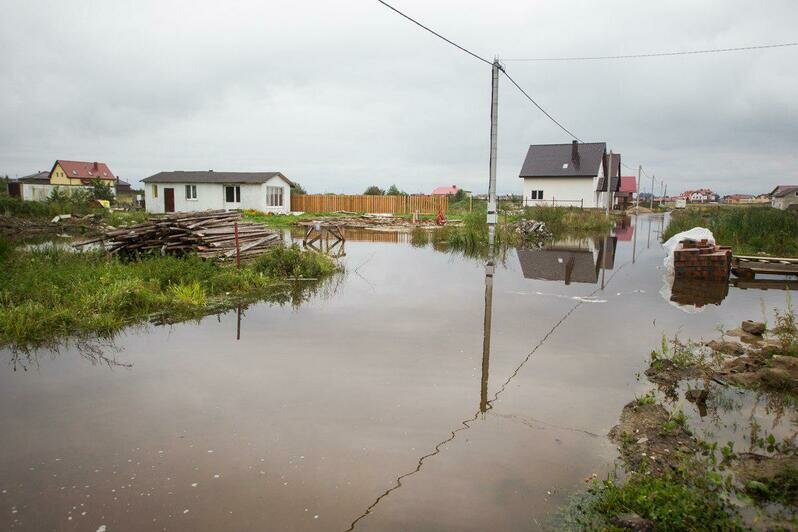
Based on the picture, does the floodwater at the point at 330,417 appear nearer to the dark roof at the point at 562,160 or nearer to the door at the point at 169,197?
the door at the point at 169,197

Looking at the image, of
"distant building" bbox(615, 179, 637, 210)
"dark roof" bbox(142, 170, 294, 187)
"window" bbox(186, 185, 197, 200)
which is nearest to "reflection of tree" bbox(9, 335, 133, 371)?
"dark roof" bbox(142, 170, 294, 187)

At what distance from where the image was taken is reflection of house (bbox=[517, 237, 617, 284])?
45.1 feet

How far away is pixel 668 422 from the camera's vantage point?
15.5ft

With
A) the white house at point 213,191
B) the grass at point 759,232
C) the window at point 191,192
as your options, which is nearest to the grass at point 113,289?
the grass at point 759,232

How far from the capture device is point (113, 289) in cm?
938

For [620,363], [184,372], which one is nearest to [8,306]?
[184,372]

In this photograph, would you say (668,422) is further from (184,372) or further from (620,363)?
(184,372)

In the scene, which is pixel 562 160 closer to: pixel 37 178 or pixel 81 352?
pixel 81 352

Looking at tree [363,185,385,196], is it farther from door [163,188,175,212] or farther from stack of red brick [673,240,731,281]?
stack of red brick [673,240,731,281]

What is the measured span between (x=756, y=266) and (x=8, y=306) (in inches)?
650

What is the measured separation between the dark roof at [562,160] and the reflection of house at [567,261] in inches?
1153

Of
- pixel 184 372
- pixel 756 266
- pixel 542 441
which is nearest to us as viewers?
pixel 542 441

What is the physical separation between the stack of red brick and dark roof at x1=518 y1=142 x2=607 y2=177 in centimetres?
3841

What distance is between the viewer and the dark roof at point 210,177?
→ 3772 centimetres
